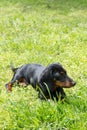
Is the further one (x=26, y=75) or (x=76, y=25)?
(x=76, y=25)

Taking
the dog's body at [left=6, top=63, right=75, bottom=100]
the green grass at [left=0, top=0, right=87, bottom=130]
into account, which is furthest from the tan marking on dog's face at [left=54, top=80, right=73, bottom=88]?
the green grass at [left=0, top=0, right=87, bottom=130]

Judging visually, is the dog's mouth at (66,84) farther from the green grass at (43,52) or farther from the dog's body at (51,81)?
the green grass at (43,52)

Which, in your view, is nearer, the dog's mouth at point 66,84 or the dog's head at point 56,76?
the dog's mouth at point 66,84

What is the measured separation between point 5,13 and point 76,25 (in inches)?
120

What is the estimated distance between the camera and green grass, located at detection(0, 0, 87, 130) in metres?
5.30

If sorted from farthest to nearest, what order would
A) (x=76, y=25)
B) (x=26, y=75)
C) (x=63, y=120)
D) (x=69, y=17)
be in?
1. (x=69, y=17)
2. (x=76, y=25)
3. (x=26, y=75)
4. (x=63, y=120)

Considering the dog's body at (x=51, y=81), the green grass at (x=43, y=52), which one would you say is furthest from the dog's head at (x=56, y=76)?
the green grass at (x=43, y=52)

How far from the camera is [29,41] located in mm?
9461

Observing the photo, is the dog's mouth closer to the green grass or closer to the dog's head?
the dog's head

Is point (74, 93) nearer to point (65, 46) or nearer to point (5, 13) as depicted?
point (65, 46)

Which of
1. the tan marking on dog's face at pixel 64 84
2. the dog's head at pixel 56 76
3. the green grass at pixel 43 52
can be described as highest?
the dog's head at pixel 56 76

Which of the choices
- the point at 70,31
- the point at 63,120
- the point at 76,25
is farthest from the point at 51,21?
the point at 63,120

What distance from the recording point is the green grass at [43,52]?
5299 millimetres

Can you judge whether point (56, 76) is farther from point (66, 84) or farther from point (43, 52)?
point (43, 52)
